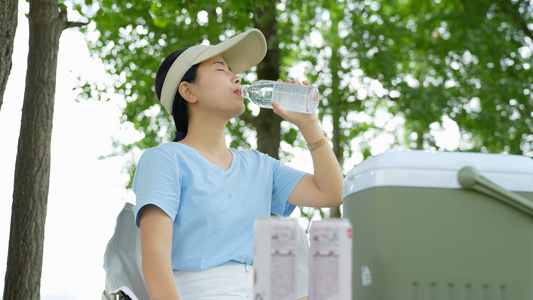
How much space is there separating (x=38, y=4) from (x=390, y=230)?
306cm

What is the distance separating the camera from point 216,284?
1.82 metres

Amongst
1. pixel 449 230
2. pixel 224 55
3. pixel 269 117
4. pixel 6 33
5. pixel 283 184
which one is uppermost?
pixel 269 117

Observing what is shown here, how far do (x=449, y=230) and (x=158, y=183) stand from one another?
2.88 feet

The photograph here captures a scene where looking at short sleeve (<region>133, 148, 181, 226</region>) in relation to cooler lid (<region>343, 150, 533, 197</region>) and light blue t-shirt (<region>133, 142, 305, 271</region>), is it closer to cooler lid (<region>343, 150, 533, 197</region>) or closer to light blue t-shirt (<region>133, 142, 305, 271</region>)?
light blue t-shirt (<region>133, 142, 305, 271</region>)

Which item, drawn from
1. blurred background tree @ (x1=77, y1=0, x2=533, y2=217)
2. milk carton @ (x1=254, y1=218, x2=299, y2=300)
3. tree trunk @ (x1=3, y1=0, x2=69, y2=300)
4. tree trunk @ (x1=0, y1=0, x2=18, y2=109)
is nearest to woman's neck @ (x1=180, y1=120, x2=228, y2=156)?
milk carton @ (x1=254, y1=218, x2=299, y2=300)

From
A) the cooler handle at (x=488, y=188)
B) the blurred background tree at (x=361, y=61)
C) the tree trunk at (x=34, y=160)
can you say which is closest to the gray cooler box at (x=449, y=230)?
the cooler handle at (x=488, y=188)

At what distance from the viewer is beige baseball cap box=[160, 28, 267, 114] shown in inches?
84.1

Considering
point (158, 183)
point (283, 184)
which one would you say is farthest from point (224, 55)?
point (158, 183)

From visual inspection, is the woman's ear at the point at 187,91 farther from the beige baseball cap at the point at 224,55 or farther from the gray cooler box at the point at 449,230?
the gray cooler box at the point at 449,230

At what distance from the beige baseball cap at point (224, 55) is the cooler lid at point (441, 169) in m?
0.96

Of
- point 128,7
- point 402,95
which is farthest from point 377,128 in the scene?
point 128,7

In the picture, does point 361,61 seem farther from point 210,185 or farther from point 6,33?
point 210,185

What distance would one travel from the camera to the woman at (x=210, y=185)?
5.91ft

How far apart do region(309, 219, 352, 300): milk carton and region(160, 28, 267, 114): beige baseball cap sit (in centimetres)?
110
